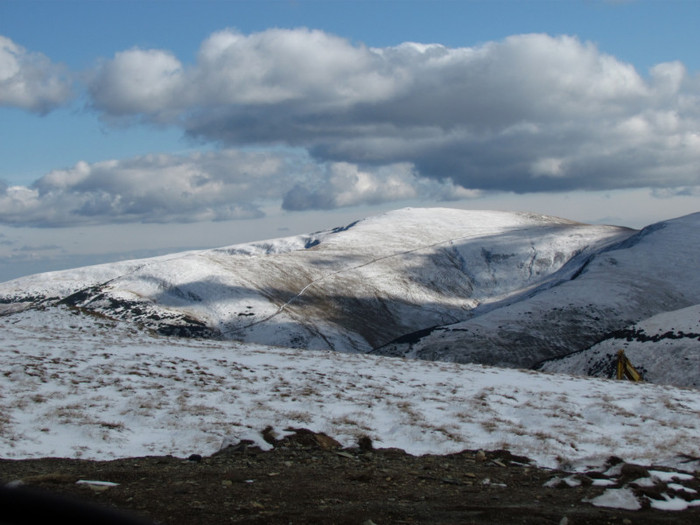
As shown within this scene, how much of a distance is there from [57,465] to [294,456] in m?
5.24

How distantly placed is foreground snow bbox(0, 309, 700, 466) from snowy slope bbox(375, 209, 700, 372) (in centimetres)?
3812

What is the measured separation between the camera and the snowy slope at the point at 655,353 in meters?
54.6

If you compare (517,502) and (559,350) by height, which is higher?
(517,502)

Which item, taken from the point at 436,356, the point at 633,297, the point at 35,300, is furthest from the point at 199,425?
the point at 35,300

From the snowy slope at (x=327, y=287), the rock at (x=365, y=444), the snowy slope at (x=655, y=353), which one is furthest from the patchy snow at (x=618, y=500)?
the snowy slope at (x=327, y=287)

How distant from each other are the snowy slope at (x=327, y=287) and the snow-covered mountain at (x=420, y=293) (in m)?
0.39

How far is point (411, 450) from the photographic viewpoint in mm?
16516

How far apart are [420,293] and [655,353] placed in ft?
329

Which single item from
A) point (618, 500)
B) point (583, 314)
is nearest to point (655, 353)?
point (583, 314)

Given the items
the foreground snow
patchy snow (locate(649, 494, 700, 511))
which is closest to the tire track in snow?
the foreground snow

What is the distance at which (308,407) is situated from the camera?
19.7m

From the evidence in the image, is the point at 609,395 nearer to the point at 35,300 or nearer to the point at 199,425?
the point at 199,425

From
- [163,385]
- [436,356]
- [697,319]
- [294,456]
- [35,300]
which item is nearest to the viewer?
[294,456]

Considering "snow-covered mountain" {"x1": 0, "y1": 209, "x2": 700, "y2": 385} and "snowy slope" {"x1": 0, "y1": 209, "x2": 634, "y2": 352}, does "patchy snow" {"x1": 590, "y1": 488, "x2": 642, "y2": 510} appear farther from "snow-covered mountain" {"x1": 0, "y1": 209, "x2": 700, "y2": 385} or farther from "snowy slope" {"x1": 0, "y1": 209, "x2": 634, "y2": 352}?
"snowy slope" {"x1": 0, "y1": 209, "x2": 634, "y2": 352}
